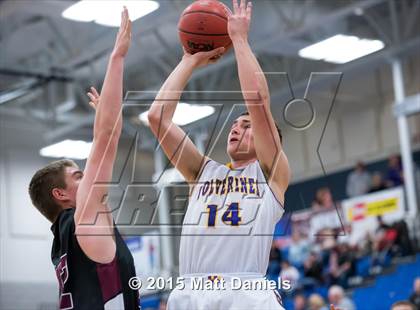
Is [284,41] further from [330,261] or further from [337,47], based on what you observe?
[330,261]

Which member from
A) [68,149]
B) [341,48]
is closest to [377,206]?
[341,48]

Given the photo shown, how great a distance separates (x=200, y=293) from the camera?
4355 mm

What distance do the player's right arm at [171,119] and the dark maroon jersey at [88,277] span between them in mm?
739

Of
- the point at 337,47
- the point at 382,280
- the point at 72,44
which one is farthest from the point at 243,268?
the point at 72,44

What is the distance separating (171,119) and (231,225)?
72cm

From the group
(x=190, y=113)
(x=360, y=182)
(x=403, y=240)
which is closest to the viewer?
(x=403, y=240)

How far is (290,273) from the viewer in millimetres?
16078

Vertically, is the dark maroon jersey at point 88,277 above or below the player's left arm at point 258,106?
below

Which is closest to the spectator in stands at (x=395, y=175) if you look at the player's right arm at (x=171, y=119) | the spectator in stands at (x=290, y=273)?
the spectator in stands at (x=290, y=273)

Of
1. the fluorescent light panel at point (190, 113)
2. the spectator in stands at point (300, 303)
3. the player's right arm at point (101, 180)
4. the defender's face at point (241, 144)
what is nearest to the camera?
the player's right arm at point (101, 180)

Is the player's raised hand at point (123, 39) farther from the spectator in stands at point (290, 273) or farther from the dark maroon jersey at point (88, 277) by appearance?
the spectator in stands at point (290, 273)

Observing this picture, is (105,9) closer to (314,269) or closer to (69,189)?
(314,269)

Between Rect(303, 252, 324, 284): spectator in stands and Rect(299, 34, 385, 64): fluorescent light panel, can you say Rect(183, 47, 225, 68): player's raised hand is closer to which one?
Rect(299, 34, 385, 64): fluorescent light panel

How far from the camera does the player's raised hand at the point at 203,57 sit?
485cm
